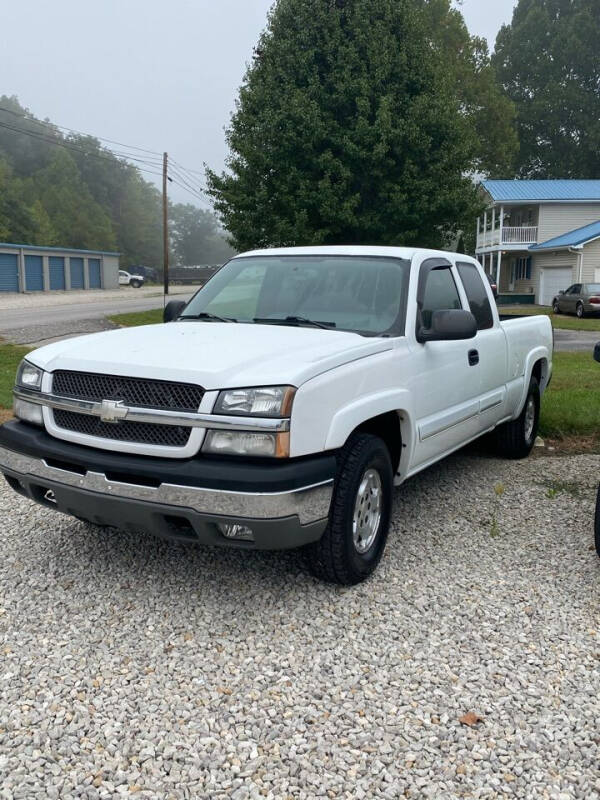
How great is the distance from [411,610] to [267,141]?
18.9 meters

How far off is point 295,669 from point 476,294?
3.54 meters

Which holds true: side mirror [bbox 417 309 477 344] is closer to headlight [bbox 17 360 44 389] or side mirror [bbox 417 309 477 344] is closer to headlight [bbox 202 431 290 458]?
headlight [bbox 202 431 290 458]

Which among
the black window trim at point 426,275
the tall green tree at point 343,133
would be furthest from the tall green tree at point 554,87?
the black window trim at point 426,275

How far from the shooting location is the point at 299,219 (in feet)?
66.5

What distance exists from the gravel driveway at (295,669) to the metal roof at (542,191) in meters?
39.2

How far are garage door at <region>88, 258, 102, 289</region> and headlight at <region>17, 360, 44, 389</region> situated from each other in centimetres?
5542

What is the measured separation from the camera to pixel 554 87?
59.0 m

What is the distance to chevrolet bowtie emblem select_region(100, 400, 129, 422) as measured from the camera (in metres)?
3.54

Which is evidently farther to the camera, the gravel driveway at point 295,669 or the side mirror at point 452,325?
the side mirror at point 452,325

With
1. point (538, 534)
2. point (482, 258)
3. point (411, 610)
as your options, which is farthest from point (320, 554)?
point (482, 258)

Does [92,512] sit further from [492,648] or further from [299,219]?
[299,219]

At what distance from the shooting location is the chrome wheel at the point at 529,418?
22.6ft

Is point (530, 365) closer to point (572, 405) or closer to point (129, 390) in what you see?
point (572, 405)

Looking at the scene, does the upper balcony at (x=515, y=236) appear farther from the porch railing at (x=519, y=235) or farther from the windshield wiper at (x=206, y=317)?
the windshield wiper at (x=206, y=317)
